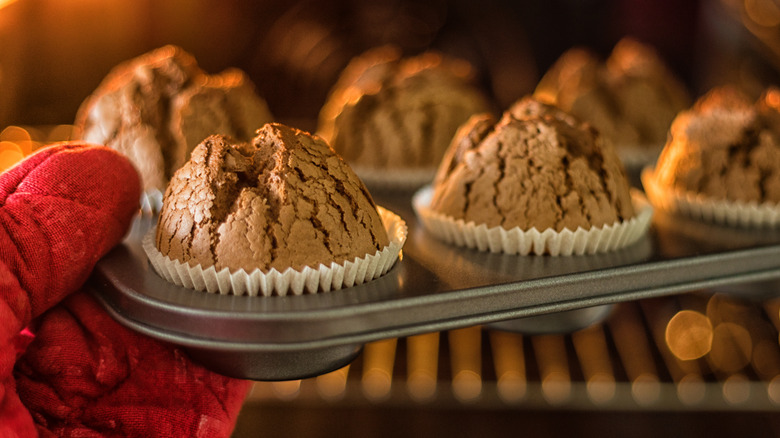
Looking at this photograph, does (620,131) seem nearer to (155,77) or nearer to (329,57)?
(155,77)

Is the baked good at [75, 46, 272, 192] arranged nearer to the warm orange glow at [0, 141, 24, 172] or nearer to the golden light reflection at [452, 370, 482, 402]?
the warm orange glow at [0, 141, 24, 172]

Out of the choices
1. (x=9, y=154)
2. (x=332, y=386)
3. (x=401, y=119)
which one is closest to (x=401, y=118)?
(x=401, y=119)

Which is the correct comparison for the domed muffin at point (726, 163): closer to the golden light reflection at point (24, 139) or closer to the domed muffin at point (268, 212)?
the domed muffin at point (268, 212)

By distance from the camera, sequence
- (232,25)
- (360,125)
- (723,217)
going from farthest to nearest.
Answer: (232,25) → (360,125) → (723,217)

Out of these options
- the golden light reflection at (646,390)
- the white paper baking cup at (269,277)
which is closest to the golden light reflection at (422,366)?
the golden light reflection at (646,390)

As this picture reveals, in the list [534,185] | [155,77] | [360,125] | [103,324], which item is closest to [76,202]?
[103,324]

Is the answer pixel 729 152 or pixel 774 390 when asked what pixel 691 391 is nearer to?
pixel 774 390
